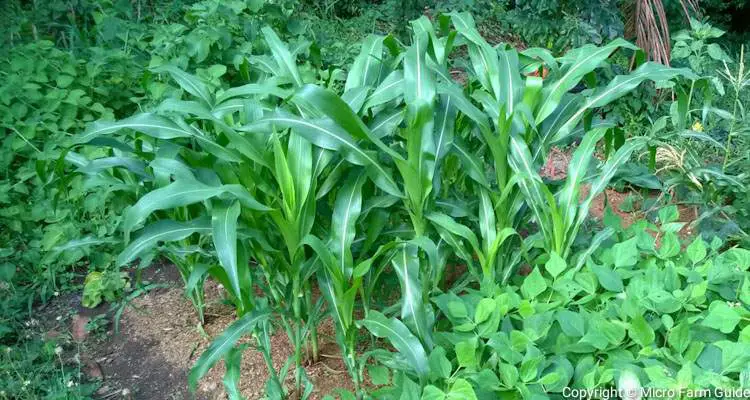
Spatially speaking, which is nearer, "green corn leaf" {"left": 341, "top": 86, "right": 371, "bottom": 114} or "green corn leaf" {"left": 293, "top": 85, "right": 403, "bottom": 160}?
"green corn leaf" {"left": 293, "top": 85, "right": 403, "bottom": 160}

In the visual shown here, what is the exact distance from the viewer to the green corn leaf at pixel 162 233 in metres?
1.90

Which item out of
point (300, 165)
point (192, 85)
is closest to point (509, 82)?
point (300, 165)

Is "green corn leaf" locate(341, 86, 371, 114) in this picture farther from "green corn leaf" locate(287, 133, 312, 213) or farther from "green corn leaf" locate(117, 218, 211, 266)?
"green corn leaf" locate(117, 218, 211, 266)

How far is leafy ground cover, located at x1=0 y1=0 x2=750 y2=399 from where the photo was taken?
1.86m

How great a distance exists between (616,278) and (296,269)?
39.0 inches

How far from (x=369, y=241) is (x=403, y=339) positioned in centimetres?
43

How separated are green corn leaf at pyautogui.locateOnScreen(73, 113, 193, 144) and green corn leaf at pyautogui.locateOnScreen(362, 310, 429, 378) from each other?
81 centimetres

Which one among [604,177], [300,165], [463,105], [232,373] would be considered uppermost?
[463,105]

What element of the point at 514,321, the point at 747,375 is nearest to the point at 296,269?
the point at 514,321

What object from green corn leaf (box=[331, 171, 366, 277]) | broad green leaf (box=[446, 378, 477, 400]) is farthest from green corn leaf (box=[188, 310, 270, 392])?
broad green leaf (box=[446, 378, 477, 400])

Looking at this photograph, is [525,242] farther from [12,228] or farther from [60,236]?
[12,228]

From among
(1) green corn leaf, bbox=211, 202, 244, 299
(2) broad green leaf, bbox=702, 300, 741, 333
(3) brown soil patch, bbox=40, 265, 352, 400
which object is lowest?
(3) brown soil patch, bbox=40, 265, 352, 400

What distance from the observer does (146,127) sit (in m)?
2.05

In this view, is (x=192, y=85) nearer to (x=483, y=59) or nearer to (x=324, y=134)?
(x=324, y=134)
